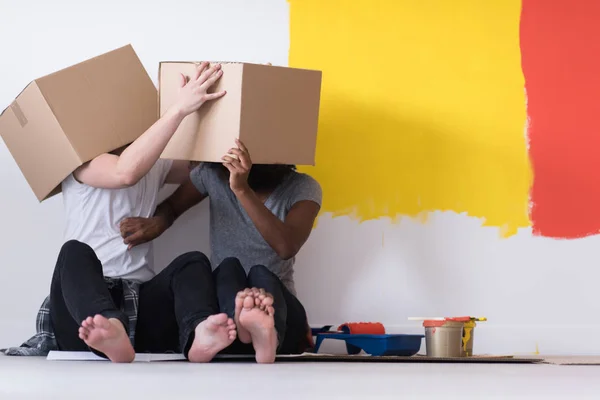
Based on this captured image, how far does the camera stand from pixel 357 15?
2375mm

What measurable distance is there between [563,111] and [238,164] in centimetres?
114

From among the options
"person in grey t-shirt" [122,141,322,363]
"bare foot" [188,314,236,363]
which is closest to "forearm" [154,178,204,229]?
"person in grey t-shirt" [122,141,322,363]

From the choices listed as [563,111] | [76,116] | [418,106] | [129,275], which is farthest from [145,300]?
[563,111]

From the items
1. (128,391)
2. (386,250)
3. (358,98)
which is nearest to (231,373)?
(128,391)

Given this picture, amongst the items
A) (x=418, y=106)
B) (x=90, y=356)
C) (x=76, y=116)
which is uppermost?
(x=418, y=106)

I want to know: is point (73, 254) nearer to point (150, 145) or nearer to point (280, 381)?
point (150, 145)

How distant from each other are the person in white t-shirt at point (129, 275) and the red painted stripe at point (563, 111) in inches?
42.5

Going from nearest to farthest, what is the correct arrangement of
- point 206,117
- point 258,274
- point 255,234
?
1. point 258,274
2. point 206,117
3. point 255,234

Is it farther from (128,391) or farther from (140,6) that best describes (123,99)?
(128,391)

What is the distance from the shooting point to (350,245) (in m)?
2.35

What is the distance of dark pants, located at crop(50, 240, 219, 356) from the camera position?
59.9 inches

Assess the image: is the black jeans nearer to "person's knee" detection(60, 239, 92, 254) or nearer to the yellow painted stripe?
"person's knee" detection(60, 239, 92, 254)

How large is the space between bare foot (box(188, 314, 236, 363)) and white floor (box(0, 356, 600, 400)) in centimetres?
3

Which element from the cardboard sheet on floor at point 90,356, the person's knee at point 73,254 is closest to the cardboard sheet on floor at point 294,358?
the cardboard sheet on floor at point 90,356
